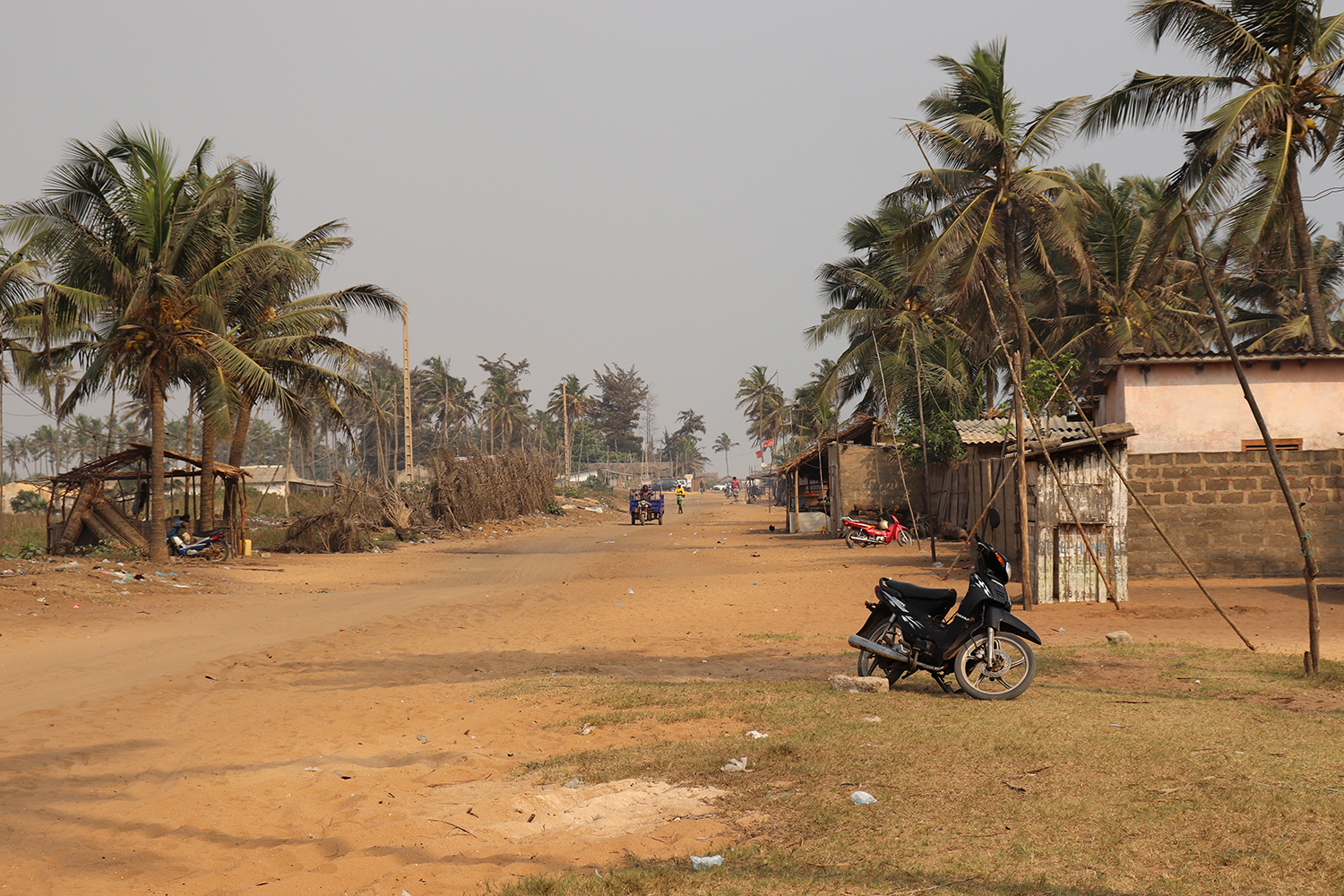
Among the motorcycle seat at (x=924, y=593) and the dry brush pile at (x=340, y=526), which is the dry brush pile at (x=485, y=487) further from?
the motorcycle seat at (x=924, y=593)

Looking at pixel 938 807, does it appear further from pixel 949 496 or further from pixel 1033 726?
pixel 949 496

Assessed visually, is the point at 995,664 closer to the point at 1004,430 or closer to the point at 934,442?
the point at 1004,430

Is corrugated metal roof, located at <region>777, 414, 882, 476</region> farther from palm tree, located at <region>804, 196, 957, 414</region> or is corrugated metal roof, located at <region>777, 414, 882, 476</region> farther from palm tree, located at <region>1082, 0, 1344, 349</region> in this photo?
palm tree, located at <region>1082, 0, 1344, 349</region>

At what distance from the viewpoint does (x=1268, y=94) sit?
1702cm

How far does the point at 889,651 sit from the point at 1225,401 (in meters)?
12.9

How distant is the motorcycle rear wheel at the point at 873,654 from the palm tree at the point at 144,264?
15894 mm

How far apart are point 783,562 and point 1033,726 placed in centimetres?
1590

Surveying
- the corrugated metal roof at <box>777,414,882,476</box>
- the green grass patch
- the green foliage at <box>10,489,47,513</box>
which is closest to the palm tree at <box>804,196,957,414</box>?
the corrugated metal roof at <box>777,414,882,476</box>

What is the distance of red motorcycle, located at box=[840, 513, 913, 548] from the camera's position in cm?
2603

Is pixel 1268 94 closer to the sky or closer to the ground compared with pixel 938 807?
closer to the sky

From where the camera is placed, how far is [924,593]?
24.6ft

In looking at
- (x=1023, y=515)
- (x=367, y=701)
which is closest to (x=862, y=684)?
(x=367, y=701)

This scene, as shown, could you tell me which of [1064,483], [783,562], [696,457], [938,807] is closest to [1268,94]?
[1064,483]

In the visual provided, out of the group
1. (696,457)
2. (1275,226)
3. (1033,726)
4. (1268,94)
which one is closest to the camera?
(1033,726)
